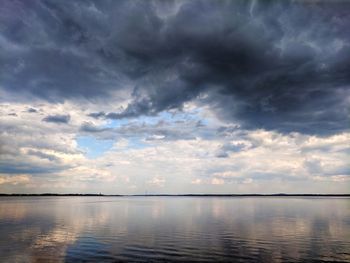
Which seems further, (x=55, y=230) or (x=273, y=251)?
(x=55, y=230)

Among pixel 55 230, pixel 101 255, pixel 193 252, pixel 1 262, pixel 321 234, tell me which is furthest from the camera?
pixel 55 230

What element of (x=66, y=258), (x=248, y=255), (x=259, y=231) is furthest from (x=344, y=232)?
(x=66, y=258)

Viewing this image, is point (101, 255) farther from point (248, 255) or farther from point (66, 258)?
point (248, 255)

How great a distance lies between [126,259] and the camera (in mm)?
33312

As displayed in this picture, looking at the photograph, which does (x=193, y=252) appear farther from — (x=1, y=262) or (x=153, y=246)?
(x=1, y=262)

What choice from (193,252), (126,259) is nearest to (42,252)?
(126,259)

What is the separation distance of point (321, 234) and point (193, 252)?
88.9ft

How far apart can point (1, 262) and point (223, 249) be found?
25463 millimetres

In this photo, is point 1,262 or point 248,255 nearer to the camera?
point 1,262

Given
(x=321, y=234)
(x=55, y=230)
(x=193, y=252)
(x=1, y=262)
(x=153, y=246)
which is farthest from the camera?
(x=55, y=230)

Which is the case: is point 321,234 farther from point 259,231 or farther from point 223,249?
point 223,249

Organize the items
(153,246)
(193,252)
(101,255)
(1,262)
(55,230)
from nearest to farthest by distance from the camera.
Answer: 1. (1,262)
2. (101,255)
3. (193,252)
4. (153,246)
5. (55,230)

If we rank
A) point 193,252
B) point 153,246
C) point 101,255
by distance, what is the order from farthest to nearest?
1. point 153,246
2. point 193,252
3. point 101,255

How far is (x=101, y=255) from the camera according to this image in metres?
35.1
